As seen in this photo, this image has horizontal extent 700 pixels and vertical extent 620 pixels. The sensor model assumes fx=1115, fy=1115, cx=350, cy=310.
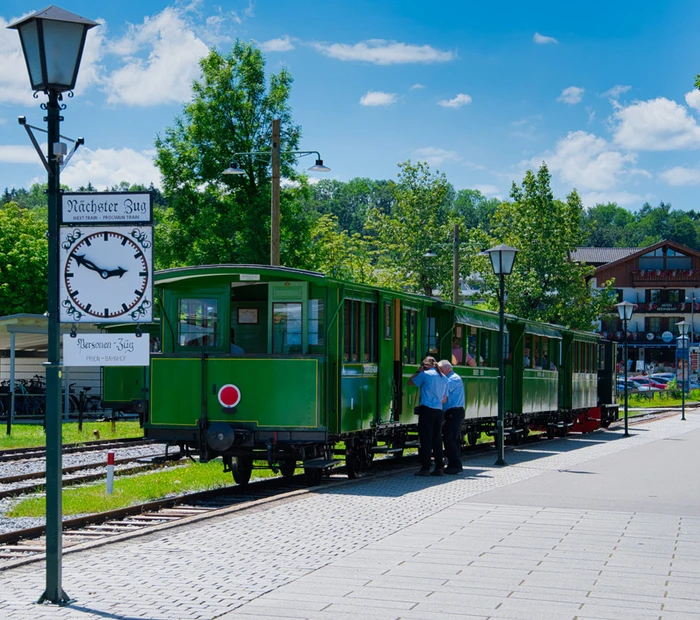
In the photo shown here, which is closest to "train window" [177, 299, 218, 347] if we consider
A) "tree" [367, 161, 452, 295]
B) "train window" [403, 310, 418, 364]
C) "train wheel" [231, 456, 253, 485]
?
"train wheel" [231, 456, 253, 485]

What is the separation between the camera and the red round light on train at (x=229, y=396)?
1486cm

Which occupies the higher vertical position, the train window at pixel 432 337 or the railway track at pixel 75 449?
the train window at pixel 432 337

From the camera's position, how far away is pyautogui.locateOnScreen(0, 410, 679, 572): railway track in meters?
10.3

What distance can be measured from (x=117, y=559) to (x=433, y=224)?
55.1m

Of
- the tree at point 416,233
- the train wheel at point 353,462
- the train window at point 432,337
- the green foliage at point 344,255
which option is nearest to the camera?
the train wheel at point 353,462

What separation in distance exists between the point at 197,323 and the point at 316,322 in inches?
70.3

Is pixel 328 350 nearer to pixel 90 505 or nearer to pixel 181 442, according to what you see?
pixel 181 442

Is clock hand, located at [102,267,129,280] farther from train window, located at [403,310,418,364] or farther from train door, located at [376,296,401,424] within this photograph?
train window, located at [403,310,418,364]

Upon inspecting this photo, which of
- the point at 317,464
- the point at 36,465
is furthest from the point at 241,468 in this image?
the point at 36,465

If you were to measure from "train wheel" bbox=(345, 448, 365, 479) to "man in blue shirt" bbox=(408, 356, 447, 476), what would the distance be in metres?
0.90

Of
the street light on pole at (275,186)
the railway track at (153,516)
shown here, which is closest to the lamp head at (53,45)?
the railway track at (153,516)

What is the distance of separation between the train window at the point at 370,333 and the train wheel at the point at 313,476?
178 centimetres

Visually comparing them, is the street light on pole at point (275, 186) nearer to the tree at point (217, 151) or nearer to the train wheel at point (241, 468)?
the train wheel at point (241, 468)

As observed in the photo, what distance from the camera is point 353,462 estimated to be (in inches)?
648
